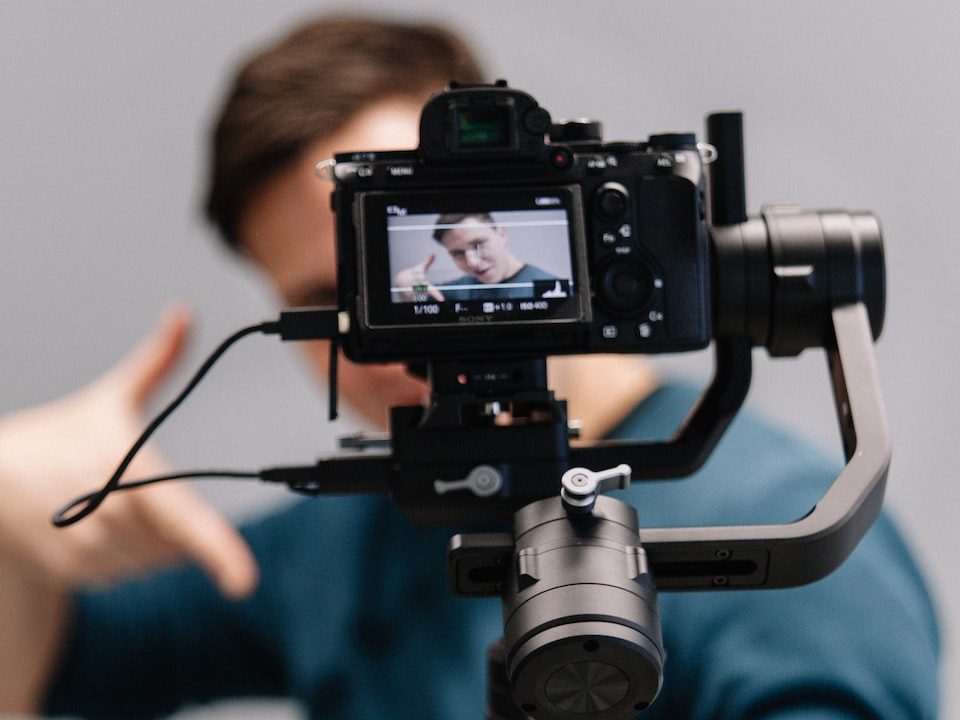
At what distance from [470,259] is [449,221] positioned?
0.02 metres

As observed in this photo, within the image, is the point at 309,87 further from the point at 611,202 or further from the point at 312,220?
the point at 611,202

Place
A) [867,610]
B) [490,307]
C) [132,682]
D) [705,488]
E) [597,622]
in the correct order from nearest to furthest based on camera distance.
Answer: [597,622], [490,307], [867,610], [705,488], [132,682]

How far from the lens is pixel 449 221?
22.7 inches

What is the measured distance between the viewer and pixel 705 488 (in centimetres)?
107

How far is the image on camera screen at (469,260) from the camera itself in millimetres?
574

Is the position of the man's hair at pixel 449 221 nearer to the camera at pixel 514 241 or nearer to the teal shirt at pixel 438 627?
the camera at pixel 514 241

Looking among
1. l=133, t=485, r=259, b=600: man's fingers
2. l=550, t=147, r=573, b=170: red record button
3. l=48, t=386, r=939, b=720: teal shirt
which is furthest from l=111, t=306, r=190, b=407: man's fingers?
l=550, t=147, r=573, b=170: red record button

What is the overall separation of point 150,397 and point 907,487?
2.86 ft

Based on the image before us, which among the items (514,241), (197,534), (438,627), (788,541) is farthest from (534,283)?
(438,627)

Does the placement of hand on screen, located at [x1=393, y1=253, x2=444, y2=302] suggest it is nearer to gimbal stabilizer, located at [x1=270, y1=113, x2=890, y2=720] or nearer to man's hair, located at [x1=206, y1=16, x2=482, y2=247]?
gimbal stabilizer, located at [x1=270, y1=113, x2=890, y2=720]

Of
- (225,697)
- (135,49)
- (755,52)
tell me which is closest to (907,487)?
(755,52)

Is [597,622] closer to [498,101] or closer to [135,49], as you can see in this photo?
[498,101]

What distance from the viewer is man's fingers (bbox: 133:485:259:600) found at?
0.92 metres

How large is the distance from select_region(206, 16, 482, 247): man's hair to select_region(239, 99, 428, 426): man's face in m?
0.01
